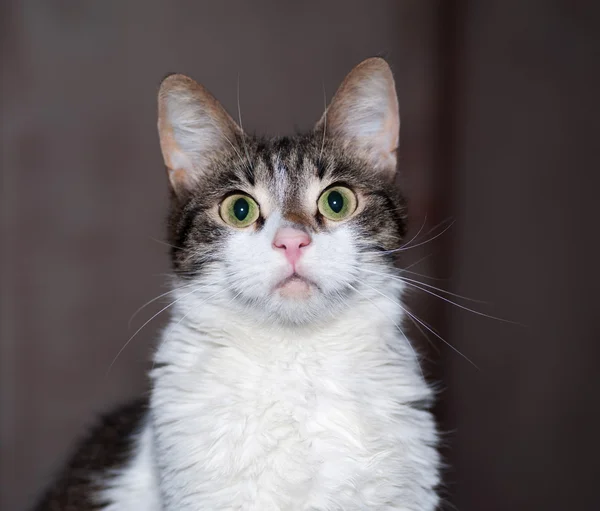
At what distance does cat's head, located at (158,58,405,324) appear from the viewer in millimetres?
1445

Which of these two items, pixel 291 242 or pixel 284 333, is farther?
pixel 284 333

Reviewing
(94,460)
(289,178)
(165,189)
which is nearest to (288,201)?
(289,178)

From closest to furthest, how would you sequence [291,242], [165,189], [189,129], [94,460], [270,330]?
[291,242] → [270,330] → [189,129] → [94,460] → [165,189]

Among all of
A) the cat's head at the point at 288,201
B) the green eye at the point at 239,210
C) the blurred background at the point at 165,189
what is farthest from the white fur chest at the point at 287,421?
the blurred background at the point at 165,189

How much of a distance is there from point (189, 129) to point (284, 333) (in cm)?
56

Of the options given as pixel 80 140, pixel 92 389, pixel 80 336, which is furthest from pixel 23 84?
pixel 92 389

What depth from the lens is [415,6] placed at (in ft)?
10.2

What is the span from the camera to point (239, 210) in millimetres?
1585

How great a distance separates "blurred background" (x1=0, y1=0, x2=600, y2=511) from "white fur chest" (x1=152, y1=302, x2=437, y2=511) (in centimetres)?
106

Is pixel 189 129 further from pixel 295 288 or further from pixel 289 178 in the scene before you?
pixel 295 288

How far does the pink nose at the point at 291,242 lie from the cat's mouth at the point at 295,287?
0.16ft

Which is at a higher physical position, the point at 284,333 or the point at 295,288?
the point at 295,288

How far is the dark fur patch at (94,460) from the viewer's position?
5.84 feet

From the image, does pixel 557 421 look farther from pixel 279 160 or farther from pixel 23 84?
pixel 23 84
